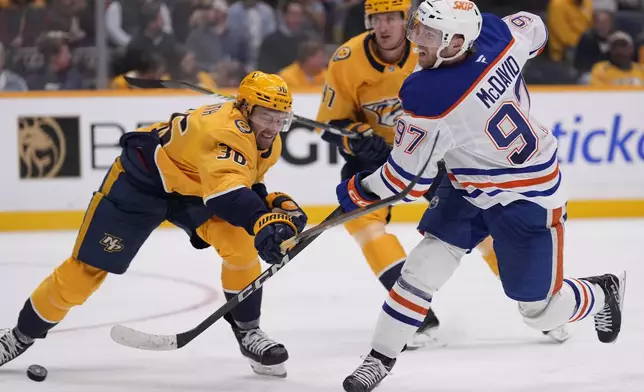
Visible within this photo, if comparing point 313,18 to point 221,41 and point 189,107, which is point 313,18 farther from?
point 189,107

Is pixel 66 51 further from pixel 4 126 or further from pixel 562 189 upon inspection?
pixel 562 189

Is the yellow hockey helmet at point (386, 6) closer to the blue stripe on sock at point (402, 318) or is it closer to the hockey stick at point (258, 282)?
the hockey stick at point (258, 282)

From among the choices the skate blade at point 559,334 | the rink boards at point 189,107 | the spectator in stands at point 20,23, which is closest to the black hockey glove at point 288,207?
the skate blade at point 559,334

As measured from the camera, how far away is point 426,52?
9.68 ft

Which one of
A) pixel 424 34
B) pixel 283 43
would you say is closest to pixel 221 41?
pixel 283 43

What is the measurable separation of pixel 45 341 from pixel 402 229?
2784 mm

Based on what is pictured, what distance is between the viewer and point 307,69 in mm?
6430

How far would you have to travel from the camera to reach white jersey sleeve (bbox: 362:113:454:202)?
9.40 feet

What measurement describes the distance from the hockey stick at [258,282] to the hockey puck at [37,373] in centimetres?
24

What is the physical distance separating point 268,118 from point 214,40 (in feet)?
11.2

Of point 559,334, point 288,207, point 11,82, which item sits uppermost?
point 288,207

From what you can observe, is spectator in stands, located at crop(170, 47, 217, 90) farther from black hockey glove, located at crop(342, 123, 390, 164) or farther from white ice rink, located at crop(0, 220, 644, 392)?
black hockey glove, located at crop(342, 123, 390, 164)

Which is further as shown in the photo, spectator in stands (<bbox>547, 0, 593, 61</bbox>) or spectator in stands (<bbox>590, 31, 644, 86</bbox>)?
spectator in stands (<bbox>547, 0, 593, 61</bbox>)

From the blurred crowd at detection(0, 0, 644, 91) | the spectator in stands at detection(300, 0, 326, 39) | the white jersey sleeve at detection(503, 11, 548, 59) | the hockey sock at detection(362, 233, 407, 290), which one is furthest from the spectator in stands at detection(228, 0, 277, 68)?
the white jersey sleeve at detection(503, 11, 548, 59)
